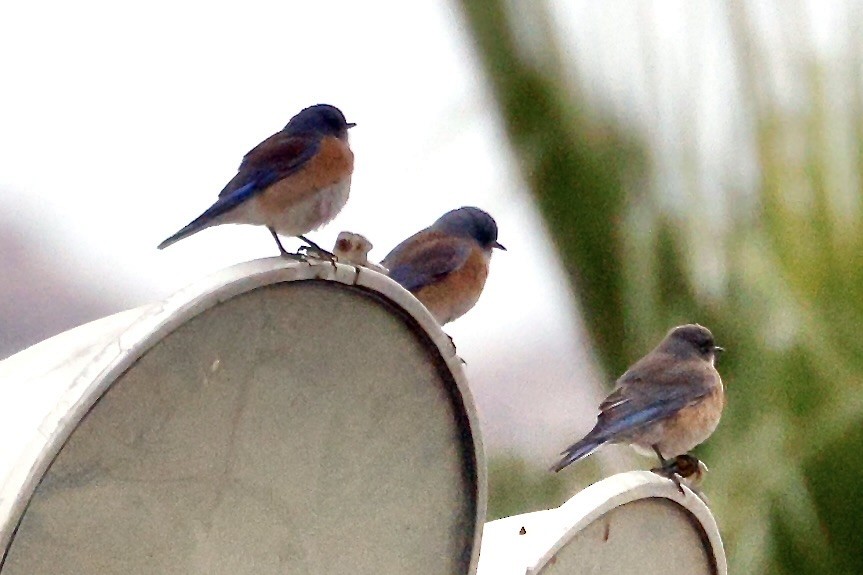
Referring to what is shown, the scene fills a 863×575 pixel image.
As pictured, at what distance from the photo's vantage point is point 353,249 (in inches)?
35.4

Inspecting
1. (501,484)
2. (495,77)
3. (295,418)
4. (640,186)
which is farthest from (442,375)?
(501,484)

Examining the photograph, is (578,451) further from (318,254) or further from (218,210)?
A: (318,254)

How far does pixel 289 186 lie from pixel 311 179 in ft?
0.10

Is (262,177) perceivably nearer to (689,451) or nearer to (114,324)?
(114,324)

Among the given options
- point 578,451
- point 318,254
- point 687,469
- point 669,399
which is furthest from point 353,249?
point 669,399

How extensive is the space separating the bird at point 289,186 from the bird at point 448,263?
0.94 feet

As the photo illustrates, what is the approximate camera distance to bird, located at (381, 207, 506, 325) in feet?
5.59

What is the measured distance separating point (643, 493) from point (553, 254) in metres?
0.74

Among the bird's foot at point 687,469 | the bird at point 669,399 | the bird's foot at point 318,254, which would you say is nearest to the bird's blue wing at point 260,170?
the bird's foot at point 318,254

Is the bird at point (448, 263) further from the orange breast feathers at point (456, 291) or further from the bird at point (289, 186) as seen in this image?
the bird at point (289, 186)

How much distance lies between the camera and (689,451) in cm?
209

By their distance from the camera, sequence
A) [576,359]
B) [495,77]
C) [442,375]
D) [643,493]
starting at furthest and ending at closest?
[576,359], [495,77], [643,493], [442,375]

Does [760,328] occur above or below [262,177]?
below

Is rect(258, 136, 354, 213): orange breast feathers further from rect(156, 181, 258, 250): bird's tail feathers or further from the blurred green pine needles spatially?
the blurred green pine needles
